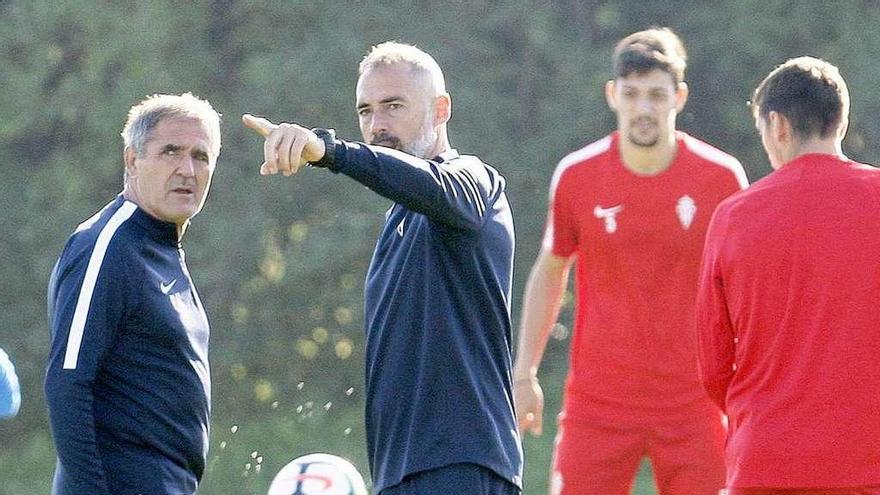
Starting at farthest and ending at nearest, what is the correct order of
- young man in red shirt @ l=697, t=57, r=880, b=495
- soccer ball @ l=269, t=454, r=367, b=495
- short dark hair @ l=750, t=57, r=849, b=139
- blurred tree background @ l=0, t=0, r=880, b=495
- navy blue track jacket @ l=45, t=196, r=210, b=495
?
blurred tree background @ l=0, t=0, r=880, b=495 → soccer ball @ l=269, t=454, r=367, b=495 → short dark hair @ l=750, t=57, r=849, b=139 → young man in red shirt @ l=697, t=57, r=880, b=495 → navy blue track jacket @ l=45, t=196, r=210, b=495

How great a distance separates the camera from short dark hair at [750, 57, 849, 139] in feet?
16.7

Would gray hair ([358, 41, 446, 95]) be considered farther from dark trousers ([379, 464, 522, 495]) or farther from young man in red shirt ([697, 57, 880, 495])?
dark trousers ([379, 464, 522, 495])

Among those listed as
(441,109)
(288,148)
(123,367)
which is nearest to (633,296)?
(441,109)

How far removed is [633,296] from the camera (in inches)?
277

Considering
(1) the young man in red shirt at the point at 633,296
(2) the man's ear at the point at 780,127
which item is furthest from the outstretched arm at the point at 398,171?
(1) the young man in red shirt at the point at 633,296

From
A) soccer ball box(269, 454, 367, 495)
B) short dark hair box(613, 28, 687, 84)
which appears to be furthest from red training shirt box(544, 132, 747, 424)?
soccer ball box(269, 454, 367, 495)

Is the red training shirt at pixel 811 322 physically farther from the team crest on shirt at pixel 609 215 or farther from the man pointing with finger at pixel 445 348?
the team crest on shirt at pixel 609 215

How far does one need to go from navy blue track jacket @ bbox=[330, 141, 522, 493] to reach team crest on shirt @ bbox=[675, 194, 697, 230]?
2103 millimetres

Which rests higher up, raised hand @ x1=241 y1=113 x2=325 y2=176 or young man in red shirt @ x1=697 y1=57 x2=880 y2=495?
raised hand @ x1=241 y1=113 x2=325 y2=176

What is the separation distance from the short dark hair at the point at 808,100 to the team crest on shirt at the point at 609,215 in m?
2.01

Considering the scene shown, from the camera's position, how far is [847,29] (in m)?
15.3

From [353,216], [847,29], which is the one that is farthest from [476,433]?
[847,29]

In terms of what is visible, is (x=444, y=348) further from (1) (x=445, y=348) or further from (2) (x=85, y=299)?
(2) (x=85, y=299)

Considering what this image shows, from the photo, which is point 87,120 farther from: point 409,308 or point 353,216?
point 409,308
